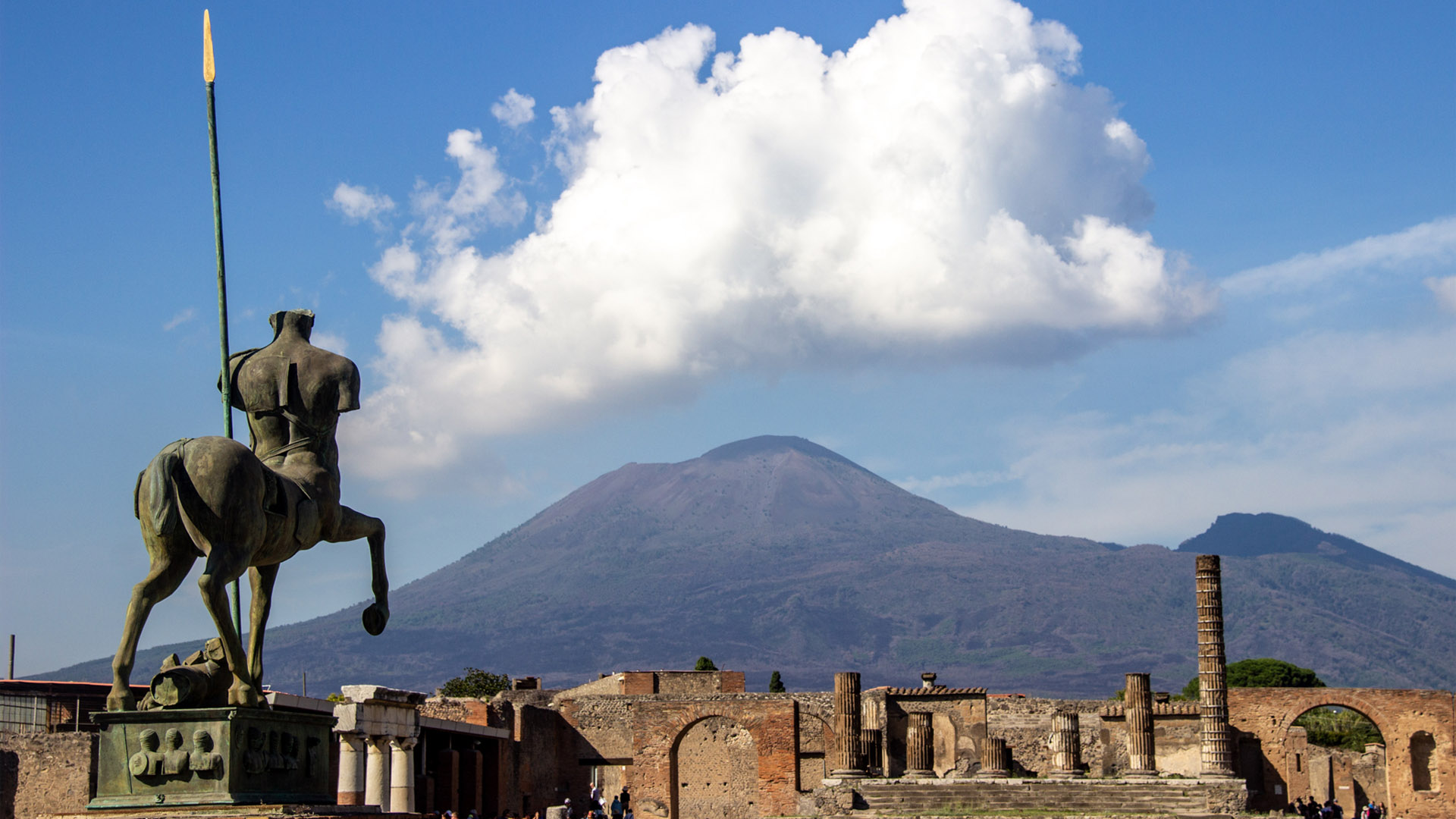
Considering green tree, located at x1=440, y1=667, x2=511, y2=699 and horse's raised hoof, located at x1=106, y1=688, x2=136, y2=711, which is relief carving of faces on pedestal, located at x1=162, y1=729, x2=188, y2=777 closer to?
horse's raised hoof, located at x1=106, y1=688, x2=136, y2=711

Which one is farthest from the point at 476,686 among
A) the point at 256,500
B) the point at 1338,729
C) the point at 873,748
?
the point at 256,500

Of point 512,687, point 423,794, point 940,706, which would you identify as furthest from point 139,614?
point 512,687

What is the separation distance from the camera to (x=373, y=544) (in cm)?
919

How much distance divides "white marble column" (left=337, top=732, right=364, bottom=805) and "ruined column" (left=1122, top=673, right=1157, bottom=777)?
63.1 ft

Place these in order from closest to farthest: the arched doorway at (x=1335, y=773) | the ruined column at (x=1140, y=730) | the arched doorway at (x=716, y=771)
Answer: the ruined column at (x=1140, y=730), the arched doorway at (x=1335, y=773), the arched doorway at (x=716, y=771)

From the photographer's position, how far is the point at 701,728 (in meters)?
50.2

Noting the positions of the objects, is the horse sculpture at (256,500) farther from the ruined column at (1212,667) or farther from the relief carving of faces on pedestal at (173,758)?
the ruined column at (1212,667)

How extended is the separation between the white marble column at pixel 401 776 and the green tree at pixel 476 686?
3575 cm

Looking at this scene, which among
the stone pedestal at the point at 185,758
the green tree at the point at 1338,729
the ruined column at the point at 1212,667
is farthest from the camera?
the green tree at the point at 1338,729

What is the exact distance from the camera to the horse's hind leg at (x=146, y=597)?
26.0 ft

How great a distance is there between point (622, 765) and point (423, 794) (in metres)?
16.3

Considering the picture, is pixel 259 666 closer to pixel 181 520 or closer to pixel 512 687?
pixel 181 520

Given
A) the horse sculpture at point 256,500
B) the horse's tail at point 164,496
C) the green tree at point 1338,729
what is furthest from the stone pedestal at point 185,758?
the green tree at point 1338,729

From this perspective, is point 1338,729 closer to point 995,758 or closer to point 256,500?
point 995,758
